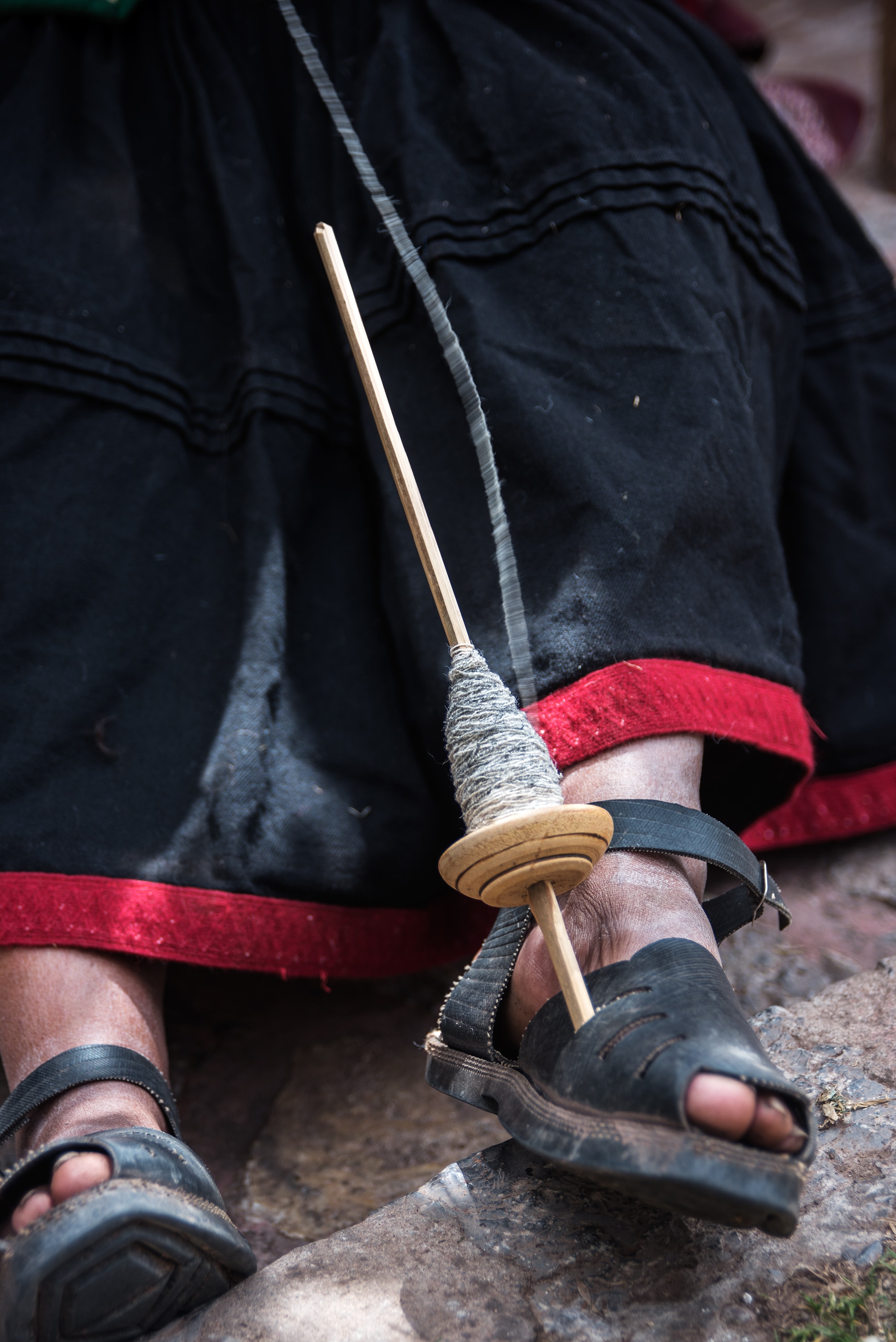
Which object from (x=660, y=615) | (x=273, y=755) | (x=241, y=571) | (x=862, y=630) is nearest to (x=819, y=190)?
(x=862, y=630)

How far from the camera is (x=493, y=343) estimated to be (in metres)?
0.92

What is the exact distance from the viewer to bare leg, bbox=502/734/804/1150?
69 centimetres

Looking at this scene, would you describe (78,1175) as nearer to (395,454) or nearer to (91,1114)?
(91,1114)

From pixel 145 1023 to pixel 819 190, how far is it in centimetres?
128

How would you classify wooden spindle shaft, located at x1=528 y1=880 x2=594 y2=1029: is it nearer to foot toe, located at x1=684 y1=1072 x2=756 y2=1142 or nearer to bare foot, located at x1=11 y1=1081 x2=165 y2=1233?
foot toe, located at x1=684 y1=1072 x2=756 y2=1142

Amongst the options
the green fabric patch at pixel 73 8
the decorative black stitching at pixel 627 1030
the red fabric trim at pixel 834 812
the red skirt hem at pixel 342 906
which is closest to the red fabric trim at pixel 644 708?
the red skirt hem at pixel 342 906

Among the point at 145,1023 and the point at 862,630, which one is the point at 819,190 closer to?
the point at 862,630

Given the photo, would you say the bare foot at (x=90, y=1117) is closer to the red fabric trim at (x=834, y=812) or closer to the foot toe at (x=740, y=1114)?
the foot toe at (x=740, y=1114)

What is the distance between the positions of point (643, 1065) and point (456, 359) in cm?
65

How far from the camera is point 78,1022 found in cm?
78

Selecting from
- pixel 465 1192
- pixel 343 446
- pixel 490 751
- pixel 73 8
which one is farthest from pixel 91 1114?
pixel 73 8

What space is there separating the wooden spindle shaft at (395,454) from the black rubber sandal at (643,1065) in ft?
0.68

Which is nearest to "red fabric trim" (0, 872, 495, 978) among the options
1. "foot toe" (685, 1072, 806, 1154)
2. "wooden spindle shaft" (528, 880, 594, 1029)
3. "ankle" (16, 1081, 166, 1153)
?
"ankle" (16, 1081, 166, 1153)

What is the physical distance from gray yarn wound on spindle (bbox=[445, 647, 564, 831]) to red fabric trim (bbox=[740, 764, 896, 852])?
64 centimetres
